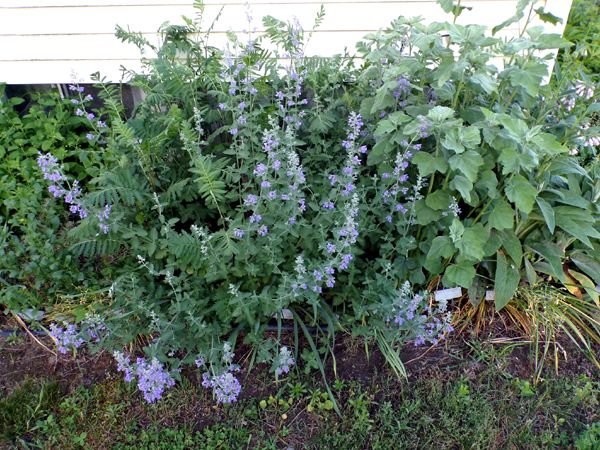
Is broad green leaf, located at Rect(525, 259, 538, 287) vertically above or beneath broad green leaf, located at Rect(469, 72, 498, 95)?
beneath

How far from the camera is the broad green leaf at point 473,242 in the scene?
8.13ft

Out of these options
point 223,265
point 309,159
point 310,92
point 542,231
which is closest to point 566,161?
→ point 542,231

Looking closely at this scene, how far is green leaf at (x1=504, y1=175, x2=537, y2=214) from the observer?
239 cm

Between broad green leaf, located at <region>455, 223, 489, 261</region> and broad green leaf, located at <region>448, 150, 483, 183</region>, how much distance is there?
0.35 meters

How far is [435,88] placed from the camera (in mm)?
2562

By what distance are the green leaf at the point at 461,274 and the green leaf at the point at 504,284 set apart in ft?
0.77

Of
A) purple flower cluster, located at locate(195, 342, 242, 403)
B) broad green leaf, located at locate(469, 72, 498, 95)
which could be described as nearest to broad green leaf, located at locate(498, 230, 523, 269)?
broad green leaf, located at locate(469, 72, 498, 95)

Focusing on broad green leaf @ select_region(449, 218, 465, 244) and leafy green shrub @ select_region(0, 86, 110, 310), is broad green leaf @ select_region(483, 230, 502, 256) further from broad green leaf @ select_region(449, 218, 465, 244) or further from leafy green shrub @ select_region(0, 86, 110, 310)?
leafy green shrub @ select_region(0, 86, 110, 310)

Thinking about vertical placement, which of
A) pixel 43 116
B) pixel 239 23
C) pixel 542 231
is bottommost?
pixel 542 231

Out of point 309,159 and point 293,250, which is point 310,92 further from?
point 293,250

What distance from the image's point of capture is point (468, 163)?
2.29 m

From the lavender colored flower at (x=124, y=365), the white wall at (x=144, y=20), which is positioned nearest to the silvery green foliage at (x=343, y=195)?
the lavender colored flower at (x=124, y=365)

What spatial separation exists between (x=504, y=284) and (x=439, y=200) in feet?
1.99

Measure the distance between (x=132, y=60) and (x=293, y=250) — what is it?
83.6 inches
